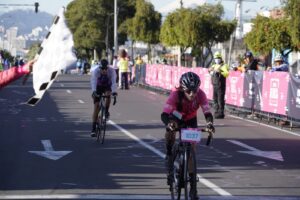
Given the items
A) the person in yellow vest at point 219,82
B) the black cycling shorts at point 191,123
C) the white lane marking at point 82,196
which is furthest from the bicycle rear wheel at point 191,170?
the person in yellow vest at point 219,82

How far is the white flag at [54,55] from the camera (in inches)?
224

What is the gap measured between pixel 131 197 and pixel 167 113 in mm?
1323

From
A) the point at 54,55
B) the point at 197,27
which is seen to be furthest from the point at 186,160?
the point at 197,27

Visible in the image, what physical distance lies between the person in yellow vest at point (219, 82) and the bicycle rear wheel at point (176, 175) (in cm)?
1337

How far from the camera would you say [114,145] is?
15273mm

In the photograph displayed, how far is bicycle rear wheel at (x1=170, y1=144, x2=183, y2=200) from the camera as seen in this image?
28.7ft

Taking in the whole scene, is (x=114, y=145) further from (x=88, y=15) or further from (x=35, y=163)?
(x=88, y=15)

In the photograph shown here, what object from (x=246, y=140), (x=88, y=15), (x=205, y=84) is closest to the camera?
(x=246, y=140)

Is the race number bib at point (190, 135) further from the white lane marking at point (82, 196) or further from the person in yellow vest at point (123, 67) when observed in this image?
the person in yellow vest at point (123, 67)

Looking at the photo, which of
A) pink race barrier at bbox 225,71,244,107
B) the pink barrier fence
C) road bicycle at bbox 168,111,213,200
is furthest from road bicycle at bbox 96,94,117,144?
pink race barrier at bbox 225,71,244,107

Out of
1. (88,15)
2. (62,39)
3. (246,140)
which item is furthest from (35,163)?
(88,15)

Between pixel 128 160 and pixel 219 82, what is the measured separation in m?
10.3

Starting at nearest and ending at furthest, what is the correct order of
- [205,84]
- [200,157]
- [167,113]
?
[167,113]
[200,157]
[205,84]

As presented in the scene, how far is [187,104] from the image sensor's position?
29.5 feet
